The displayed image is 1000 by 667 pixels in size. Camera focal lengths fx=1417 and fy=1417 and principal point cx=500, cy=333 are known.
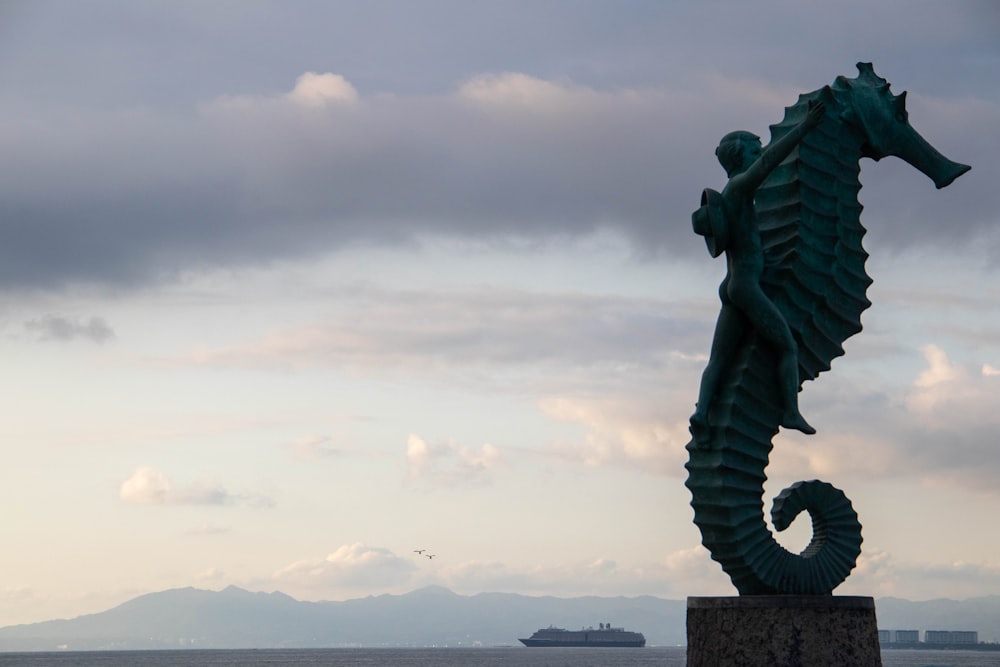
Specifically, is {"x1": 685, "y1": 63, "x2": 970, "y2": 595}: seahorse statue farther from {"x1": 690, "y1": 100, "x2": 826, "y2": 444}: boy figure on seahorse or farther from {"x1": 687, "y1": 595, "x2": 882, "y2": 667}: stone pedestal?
{"x1": 687, "y1": 595, "x2": 882, "y2": 667}: stone pedestal

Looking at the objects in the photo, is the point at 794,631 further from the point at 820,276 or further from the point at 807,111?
the point at 807,111

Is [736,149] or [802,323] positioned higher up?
[736,149]

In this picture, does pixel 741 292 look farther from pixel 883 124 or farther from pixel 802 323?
pixel 883 124

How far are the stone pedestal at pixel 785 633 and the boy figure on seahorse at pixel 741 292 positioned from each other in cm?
177

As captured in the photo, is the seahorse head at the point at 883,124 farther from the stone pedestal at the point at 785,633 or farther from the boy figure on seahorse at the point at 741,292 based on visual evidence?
the stone pedestal at the point at 785,633

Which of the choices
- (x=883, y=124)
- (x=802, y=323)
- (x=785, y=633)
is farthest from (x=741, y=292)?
(x=785, y=633)

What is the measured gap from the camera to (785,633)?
46.3 feet

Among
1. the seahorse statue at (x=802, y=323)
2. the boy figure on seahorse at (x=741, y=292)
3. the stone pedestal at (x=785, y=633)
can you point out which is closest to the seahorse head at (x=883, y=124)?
the seahorse statue at (x=802, y=323)

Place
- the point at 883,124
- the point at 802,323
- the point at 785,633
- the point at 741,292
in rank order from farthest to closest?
the point at 883,124 → the point at 802,323 → the point at 741,292 → the point at 785,633

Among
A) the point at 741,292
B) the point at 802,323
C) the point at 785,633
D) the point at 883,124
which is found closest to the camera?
the point at 785,633

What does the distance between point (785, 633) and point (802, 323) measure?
131 inches

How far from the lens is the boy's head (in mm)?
15164

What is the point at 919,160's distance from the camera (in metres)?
16.2

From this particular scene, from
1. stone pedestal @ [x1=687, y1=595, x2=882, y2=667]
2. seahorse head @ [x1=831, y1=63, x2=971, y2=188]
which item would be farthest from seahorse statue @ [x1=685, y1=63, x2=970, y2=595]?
stone pedestal @ [x1=687, y1=595, x2=882, y2=667]
